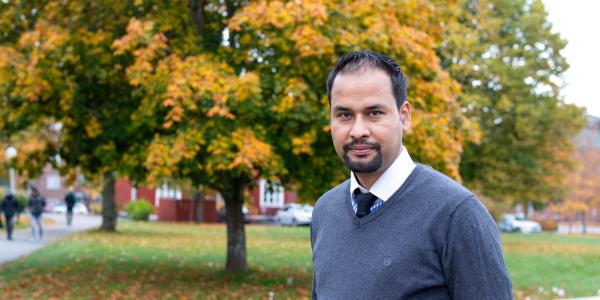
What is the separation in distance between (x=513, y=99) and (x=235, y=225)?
1608cm

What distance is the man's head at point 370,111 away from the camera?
222 centimetres

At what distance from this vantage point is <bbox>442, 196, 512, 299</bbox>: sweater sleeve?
6.48 feet

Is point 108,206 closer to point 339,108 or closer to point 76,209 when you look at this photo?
point 339,108

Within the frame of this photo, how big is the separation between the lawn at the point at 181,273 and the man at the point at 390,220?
6458 mm

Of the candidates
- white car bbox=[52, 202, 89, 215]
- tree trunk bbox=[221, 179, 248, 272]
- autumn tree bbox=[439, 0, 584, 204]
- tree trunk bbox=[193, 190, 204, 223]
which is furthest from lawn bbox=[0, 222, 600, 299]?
white car bbox=[52, 202, 89, 215]

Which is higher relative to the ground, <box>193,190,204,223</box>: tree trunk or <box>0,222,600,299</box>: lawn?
<box>193,190,204,223</box>: tree trunk

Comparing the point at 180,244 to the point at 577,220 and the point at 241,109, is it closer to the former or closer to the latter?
the point at 241,109

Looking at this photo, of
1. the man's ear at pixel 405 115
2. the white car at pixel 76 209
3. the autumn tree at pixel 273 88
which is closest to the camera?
the man's ear at pixel 405 115


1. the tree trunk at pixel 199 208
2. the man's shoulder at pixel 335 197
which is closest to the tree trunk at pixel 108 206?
the tree trunk at pixel 199 208

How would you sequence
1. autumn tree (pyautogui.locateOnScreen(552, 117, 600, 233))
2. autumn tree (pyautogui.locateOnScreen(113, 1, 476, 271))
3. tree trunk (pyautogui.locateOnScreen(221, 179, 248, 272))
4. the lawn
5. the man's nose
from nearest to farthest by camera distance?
the man's nose
autumn tree (pyautogui.locateOnScreen(113, 1, 476, 271))
the lawn
tree trunk (pyautogui.locateOnScreen(221, 179, 248, 272))
autumn tree (pyautogui.locateOnScreen(552, 117, 600, 233))

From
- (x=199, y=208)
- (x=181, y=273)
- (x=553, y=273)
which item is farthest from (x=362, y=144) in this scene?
(x=199, y=208)

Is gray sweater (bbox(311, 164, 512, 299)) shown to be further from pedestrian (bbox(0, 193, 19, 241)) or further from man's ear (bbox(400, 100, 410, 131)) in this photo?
pedestrian (bbox(0, 193, 19, 241))

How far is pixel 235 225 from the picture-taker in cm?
1359

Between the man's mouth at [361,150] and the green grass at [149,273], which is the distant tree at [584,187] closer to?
the green grass at [149,273]
